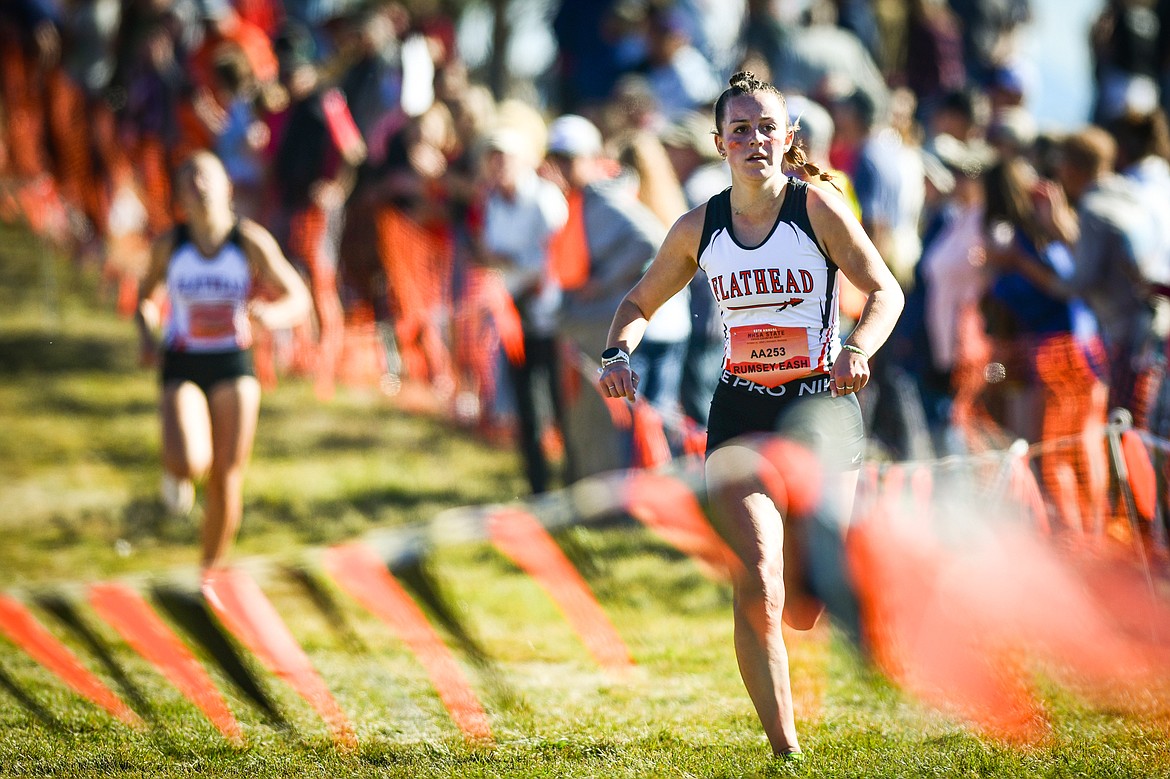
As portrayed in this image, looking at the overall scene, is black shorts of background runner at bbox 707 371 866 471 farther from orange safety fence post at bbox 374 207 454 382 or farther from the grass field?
orange safety fence post at bbox 374 207 454 382

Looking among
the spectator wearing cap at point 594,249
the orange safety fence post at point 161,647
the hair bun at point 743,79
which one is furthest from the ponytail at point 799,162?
the spectator wearing cap at point 594,249

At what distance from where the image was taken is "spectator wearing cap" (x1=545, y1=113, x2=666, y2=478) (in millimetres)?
7559

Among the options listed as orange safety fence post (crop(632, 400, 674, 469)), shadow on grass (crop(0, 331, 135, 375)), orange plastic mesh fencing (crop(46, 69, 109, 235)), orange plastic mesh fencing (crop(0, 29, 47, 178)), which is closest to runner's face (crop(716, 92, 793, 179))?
orange safety fence post (crop(632, 400, 674, 469))

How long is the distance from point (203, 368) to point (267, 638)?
7.92 ft

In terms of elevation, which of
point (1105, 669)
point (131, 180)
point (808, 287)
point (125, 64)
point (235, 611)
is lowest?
point (1105, 669)

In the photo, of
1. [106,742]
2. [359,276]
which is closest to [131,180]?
[359,276]

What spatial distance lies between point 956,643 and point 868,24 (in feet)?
26.1

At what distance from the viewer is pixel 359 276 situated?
34.9 feet

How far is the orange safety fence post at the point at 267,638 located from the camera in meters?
4.21

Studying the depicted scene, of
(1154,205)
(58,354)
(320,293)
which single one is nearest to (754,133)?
(1154,205)

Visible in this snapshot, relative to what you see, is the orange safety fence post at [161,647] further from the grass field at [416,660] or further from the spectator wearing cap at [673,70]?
the spectator wearing cap at [673,70]

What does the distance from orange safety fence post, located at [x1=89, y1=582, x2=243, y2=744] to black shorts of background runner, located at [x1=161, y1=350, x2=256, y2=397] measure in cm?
190

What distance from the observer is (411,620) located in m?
4.45

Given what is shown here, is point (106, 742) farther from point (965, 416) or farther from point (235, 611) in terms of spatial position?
point (965, 416)
